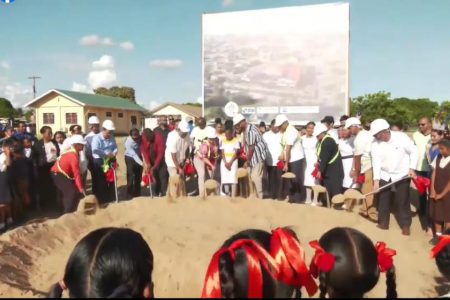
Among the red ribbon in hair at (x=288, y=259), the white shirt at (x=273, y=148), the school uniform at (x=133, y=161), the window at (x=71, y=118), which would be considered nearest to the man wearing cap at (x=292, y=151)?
the white shirt at (x=273, y=148)

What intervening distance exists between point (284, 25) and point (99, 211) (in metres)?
8.05

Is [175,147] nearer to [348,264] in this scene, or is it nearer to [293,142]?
[293,142]

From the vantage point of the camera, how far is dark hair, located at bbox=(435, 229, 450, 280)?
10.7 feet

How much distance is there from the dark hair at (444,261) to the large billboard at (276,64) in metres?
7.71

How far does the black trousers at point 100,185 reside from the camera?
693 cm

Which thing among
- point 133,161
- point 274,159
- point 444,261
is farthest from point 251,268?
point 133,161

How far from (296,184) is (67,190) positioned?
3.43 metres

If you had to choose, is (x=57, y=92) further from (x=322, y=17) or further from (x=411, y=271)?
(x=411, y=271)

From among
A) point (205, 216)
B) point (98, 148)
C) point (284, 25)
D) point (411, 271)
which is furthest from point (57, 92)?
point (411, 271)

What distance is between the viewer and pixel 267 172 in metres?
7.27

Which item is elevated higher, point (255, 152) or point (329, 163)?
point (255, 152)

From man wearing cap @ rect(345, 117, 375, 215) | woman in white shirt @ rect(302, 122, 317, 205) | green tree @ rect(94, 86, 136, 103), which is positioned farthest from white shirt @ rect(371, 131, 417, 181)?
green tree @ rect(94, 86, 136, 103)

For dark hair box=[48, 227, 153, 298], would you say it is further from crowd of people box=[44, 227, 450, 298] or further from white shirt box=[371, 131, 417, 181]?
white shirt box=[371, 131, 417, 181]

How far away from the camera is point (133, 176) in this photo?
7.27 m
